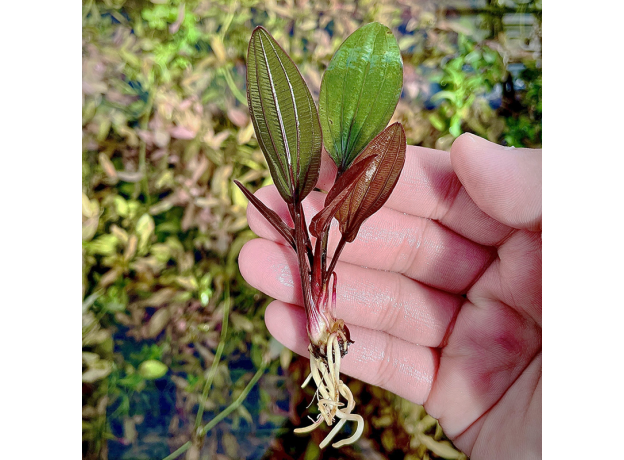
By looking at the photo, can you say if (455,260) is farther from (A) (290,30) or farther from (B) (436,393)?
(A) (290,30)

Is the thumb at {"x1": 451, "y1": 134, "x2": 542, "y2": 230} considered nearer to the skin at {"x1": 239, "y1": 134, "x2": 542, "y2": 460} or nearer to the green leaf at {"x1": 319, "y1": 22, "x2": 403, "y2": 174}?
the skin at {"x1": 239, "y1": 134, "x2": 542, "y2": 460}

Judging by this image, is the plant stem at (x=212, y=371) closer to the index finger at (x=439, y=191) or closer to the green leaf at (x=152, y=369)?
the green leaf at (x=152, y=369)

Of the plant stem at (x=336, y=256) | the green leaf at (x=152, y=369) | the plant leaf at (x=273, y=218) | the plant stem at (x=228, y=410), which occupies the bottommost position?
the plant stem at (x=228, y=410)

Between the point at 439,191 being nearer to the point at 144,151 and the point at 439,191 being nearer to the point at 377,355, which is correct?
the point at 377,355

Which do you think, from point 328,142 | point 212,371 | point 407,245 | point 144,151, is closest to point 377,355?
point 407,245

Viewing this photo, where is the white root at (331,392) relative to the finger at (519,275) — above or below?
below

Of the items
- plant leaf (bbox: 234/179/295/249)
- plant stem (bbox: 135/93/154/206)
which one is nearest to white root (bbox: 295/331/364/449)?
plant leaf (bbox: 234/179/295/249)

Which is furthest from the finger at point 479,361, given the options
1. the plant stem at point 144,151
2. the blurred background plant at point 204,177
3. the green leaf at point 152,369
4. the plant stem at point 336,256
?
the plant stem at point 144,151
